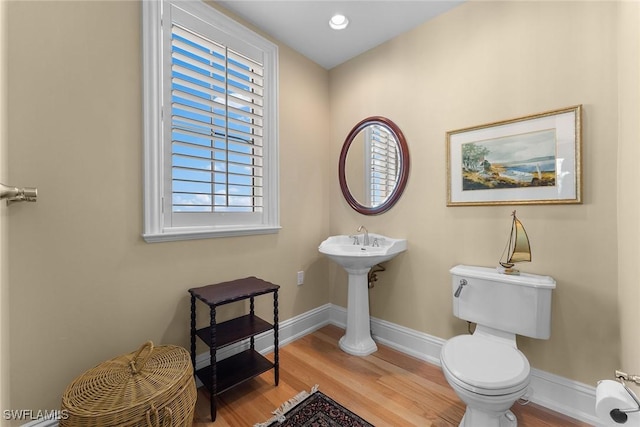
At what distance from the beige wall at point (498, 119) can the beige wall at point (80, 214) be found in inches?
63.7

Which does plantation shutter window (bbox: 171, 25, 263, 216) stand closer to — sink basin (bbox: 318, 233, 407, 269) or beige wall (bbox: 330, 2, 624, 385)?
sink basin (bbox: 318, 233, 407, 269)

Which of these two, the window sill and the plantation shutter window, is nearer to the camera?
the window sill

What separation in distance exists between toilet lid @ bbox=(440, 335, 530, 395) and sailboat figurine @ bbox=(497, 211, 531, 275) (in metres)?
0.44

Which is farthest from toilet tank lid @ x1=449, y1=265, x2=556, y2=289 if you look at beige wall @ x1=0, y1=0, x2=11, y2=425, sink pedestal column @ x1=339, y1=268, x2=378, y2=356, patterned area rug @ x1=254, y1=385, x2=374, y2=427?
beige wall @ x1=0, y1=0, x2=11, y2=425

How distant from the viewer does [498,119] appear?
1.73 metres

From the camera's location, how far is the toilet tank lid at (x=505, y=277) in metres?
1.46

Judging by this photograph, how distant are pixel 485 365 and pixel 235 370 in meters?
1.40

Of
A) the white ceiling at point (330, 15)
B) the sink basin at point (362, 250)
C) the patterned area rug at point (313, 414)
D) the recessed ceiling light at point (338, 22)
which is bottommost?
the patterned area rug at point (313, 414)

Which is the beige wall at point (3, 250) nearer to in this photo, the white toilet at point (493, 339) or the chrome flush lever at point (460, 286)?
the white toilet at point (493, 339)

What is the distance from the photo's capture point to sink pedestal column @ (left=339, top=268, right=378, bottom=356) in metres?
2.15

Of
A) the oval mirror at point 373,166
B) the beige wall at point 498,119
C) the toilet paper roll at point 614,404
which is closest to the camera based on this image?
the toilet paper roll at point 614,404

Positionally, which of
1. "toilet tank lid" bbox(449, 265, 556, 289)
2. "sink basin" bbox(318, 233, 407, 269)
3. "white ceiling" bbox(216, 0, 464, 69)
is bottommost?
"toilet tank lid" bbox(449, 265, 556, 289)

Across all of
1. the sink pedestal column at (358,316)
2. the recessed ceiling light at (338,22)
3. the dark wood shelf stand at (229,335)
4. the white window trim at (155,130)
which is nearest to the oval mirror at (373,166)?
the sink pedestal column at (358,316)

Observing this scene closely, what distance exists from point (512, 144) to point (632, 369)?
1.22 metres
